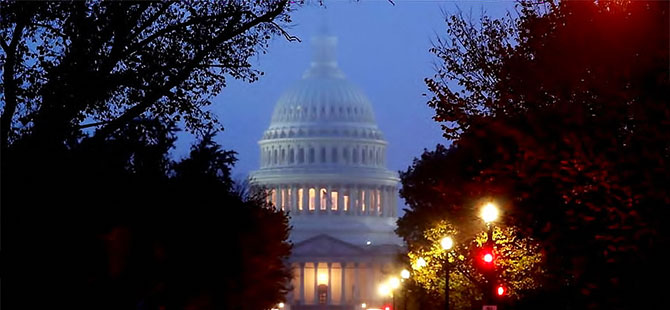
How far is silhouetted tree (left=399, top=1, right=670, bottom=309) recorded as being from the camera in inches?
993

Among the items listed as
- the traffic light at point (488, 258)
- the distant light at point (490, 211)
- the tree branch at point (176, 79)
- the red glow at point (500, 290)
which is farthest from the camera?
the red glow at point (500, 290)

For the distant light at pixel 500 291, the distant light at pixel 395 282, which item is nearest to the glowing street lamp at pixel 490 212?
the distant light at pixel 500 291

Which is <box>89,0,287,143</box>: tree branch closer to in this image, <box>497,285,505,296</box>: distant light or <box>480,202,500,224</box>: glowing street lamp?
<box>480,202,500,224</box>: glowing street lamp

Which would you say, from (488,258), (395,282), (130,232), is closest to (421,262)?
(488,258)

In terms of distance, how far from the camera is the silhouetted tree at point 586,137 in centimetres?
2523

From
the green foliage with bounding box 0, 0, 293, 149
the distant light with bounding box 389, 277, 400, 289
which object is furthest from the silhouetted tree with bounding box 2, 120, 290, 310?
the distant light with bounding box 389, 277, 400, 289

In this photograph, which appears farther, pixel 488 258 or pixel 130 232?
pixel 488 258

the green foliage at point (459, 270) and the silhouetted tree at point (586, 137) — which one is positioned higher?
the green foliage at point (459, 270)

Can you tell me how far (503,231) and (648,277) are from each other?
23.7 m

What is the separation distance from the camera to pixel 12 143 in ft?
84.3

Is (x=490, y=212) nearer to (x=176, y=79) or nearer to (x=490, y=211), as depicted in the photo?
(x=490, y=211)

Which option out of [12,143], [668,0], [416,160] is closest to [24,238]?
[12,143]

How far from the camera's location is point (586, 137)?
85.3ft

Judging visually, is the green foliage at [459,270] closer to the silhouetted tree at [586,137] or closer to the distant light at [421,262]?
the distant light at [421,262]
